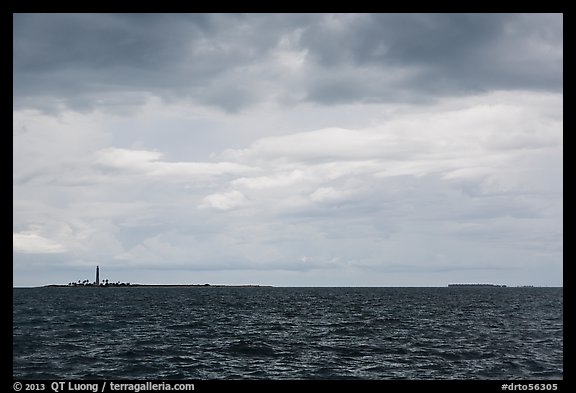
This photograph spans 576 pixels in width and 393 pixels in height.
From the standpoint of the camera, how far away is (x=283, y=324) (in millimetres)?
59906

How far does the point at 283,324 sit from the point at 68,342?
24516mm
